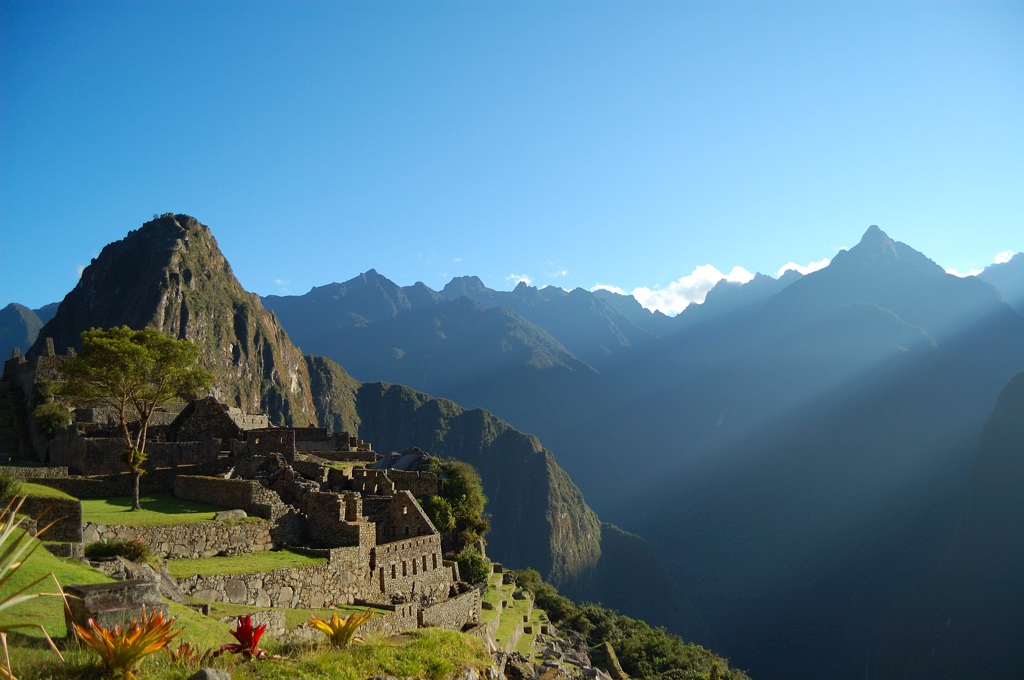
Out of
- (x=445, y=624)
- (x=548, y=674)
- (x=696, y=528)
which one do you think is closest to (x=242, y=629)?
(x=548, y=674)

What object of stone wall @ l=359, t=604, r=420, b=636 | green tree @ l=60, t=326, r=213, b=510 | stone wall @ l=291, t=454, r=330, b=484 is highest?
green tree @ l=60, t=326, r=213, b=510

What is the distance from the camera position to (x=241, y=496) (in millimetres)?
18141

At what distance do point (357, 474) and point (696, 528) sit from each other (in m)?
169

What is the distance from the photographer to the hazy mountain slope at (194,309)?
152m

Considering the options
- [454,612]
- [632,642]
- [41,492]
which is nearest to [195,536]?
[41,492]

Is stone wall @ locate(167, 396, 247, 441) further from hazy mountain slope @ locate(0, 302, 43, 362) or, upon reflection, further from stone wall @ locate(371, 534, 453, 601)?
hazy mountain slope @ locate(0, 302, 43, 362)

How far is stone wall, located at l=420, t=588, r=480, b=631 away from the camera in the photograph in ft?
64.6

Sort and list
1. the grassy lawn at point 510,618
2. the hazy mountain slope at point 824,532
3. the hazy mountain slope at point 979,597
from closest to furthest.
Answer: the grassy lawn at point 510,618, the hazy mountain slope at point 979,597, the hazy mountain slope at point 824,532

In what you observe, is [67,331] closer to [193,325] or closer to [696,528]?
[193,325]

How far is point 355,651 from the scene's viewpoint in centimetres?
849

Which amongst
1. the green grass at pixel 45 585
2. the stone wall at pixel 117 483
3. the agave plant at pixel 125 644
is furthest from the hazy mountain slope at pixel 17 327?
the agave plant at pixel 125 644

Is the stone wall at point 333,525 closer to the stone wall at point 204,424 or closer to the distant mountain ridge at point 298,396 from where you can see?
the stone wall at point 204,424

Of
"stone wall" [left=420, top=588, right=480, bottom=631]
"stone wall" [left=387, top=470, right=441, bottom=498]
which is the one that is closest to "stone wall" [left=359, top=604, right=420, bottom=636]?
"stone wall" [left=420, top=588, right=480, bottom=631]

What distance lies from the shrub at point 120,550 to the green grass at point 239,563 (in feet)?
2.44
